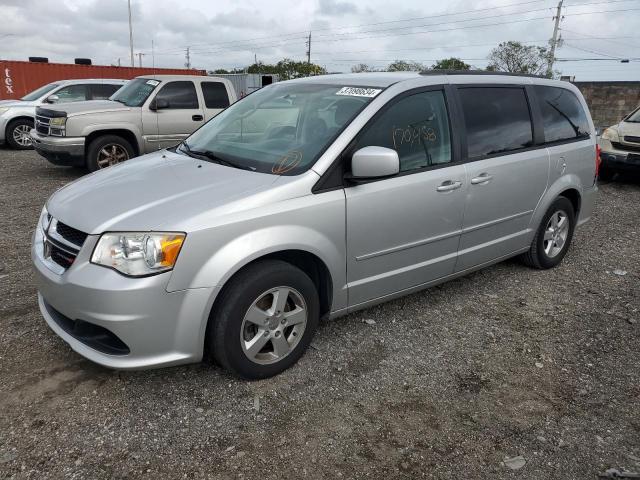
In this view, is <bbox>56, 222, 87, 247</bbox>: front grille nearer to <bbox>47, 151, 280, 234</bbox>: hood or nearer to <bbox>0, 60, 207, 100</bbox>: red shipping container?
<bbox>47, 151, 280, 234</bbox>: hood

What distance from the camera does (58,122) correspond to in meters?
8.30

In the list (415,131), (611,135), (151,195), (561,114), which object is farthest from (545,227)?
(611,135)

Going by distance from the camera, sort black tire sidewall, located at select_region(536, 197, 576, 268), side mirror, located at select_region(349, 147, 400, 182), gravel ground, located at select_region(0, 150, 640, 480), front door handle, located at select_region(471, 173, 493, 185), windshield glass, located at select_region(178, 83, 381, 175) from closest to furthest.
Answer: gravel ground, located at select_region(0, 150, 640, 480)
side mirror, located at select_region(349, 147, 400, 182)
windshield glass, located at select_region(178, 83, 381, 175)
front door handle, located at select_region(471, 173, 493, 185)
black tire sidewall, located at select_region(536, 197, 576, 268)

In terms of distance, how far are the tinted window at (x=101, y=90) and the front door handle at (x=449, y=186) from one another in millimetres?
10540

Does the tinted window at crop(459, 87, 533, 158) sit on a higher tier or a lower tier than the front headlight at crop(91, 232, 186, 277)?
higher

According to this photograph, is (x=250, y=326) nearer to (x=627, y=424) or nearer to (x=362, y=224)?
(x=362, y=224)

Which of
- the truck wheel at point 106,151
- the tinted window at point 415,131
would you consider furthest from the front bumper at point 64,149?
the tinted window at point 415,131

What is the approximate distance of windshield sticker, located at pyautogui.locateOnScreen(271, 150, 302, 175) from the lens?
10.2 feet

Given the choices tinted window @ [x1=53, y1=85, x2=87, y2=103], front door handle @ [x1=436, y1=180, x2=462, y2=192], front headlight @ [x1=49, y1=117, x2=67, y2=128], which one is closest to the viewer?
front door handle @ [x1=436, y1=180, x2=462, y2=192]

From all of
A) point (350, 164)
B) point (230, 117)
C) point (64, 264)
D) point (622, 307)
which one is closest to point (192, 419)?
point (64, 264)

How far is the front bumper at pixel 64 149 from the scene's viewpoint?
8289mm

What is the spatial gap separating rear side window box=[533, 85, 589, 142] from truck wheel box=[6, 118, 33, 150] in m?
11.7

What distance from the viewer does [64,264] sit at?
2795mm

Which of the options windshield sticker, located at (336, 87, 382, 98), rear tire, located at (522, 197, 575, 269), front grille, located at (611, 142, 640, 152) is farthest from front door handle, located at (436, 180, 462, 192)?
front grille, located at (611, 142, 640, 152)
